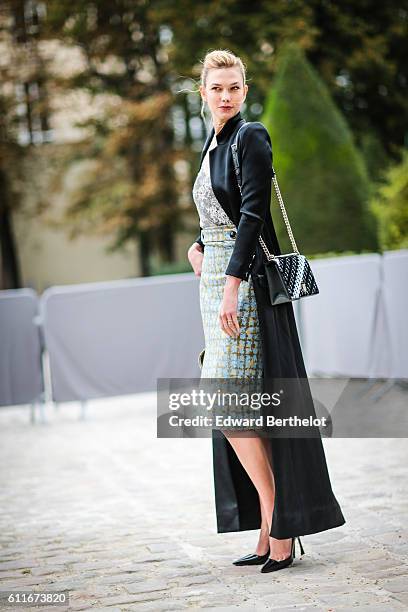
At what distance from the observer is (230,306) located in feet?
13.1

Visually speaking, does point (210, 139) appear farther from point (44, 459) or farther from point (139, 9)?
point (139, 9)

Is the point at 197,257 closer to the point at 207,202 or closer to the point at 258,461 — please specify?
the point at 207,202

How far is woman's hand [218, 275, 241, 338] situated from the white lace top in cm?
32

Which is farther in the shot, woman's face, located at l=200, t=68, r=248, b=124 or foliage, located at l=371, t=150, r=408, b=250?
foliage, located at l=371, t=150, r=408, b=250

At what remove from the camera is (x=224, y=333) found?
4.08m

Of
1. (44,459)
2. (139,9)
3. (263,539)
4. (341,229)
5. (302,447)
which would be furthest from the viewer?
(139,9)

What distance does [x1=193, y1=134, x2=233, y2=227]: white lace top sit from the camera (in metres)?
4.16

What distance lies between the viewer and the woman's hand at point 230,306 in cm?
397

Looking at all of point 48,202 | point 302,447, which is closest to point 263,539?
point 302,447

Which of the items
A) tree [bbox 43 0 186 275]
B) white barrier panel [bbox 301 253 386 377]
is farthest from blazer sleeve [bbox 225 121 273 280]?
tree [bbox 43 0 186 275]

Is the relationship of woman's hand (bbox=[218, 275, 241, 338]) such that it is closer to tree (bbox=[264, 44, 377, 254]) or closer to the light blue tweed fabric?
the light blue tweed fabric

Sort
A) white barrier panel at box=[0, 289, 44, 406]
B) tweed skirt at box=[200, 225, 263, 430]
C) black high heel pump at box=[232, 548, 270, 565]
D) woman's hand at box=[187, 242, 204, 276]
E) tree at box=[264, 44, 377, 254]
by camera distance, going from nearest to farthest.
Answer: tweed skirt at box=[200, 225, 263, 430]
black high heel pump at box=[232, 548, 270, 565]
woman's hand at box=[187, 242, 204, 276]
white barrier panel at box=[0, 289, 44, 406]
tree at box=[264, 44, 377, 254]

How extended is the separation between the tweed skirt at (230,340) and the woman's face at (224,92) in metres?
0.47

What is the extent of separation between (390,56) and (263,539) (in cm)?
2317
